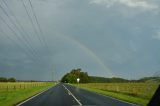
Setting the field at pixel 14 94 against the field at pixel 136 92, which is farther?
the field at pixel 14 94

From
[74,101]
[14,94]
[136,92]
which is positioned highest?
[14,94]

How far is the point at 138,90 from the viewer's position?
161 ft

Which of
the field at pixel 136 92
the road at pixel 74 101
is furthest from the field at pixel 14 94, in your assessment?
Answer: the field at pixel 136 92

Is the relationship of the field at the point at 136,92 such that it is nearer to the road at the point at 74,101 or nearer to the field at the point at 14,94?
the road at the point at 74,101

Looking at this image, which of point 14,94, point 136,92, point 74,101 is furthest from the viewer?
point 136,92

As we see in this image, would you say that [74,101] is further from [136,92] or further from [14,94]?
[136,92]

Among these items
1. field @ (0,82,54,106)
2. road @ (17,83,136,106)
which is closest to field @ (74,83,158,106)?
road @ (17,83,136,106)

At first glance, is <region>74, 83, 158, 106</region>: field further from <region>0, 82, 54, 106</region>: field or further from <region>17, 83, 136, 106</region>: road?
<region>0, 82, 54, 106</region>: field

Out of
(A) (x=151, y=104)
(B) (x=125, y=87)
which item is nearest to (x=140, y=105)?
(A) (x=151, y=104)

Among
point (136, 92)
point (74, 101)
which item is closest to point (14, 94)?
point (136, 92)

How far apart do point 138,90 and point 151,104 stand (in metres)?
46.5

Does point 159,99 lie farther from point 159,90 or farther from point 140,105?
point 140,105

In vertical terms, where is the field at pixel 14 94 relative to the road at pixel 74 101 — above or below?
above

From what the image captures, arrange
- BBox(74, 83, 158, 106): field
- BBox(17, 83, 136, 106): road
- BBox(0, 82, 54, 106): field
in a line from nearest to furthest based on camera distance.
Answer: BBox(74, 83, 158, 106): field → BBox(17, 83, 136, 106): road → BBox(0, 82, 54, 106): field
